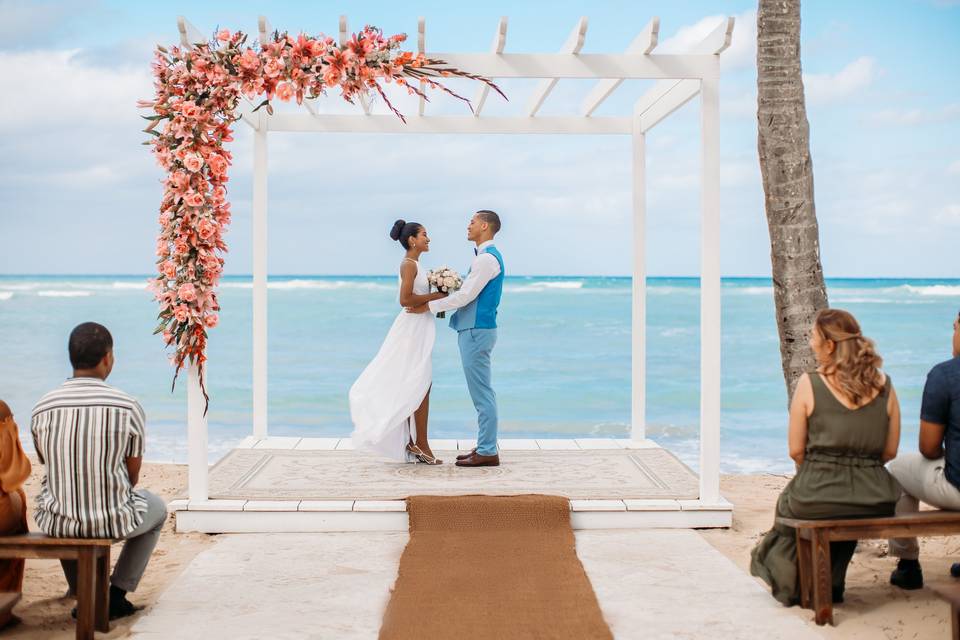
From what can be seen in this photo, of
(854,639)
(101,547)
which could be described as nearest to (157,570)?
(101,547)

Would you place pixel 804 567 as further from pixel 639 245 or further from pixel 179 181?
pixel 639 245

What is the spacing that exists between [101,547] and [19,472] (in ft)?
1.56

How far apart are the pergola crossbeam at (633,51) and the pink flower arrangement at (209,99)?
1.23 m

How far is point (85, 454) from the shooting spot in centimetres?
400

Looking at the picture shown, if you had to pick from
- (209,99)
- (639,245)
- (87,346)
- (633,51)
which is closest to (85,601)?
(87,346)

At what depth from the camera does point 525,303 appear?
36.3 m

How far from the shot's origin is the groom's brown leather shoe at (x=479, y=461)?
7207 mm

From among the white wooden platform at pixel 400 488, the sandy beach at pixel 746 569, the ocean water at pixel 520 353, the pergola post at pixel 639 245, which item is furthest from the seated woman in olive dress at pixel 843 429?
the ocean water at pixel 520 353

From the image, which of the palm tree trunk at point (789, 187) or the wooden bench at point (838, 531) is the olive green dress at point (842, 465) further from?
the palm tree trunk at point (789, 187)

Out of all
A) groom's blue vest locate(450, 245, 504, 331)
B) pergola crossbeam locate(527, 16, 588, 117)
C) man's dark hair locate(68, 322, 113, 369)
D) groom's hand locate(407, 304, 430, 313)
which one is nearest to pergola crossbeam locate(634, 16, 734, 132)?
pergola crossbeam locate(527, 16, 588, 117)

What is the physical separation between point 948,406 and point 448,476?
339cm

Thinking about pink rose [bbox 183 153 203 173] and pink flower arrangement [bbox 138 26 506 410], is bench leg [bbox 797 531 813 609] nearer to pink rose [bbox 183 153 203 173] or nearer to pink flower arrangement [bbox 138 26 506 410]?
pink flower arrangement [bbox 138 26 506 410]

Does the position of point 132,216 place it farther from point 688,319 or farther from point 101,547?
point 101,547

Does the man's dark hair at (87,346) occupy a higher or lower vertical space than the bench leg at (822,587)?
higher
